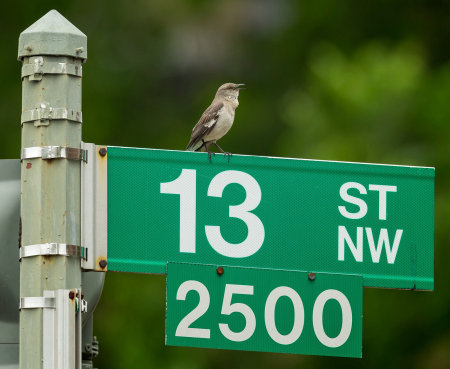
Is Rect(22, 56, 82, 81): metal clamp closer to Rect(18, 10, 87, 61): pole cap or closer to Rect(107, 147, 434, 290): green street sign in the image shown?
Rect(18, 10, 87, 61): pole cap

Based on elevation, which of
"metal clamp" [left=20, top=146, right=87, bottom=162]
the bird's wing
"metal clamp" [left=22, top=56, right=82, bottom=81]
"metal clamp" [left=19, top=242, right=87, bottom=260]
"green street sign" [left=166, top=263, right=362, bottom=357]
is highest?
the bird's wing

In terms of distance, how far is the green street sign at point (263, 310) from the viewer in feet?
16.6

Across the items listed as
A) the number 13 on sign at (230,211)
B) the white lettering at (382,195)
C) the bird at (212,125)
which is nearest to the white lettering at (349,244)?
the white lettering at (382,195)

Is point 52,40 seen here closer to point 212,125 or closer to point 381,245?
point 381,245

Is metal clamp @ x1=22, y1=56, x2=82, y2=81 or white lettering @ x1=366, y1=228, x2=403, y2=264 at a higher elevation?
metal clamp @ x1=22, y1=56, x2=82, y2=81

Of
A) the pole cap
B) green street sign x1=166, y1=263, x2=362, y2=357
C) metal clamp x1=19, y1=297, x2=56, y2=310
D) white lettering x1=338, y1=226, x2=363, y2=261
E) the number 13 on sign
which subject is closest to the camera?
metal clamp x1=19, y1=297, x2=56, y2=310

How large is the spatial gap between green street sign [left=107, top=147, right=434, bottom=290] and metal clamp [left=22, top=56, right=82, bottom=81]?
1.03 ft

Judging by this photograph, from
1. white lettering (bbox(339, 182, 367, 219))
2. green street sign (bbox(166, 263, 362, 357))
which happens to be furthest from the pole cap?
white lettering (bbox(339, 182, 367, 219))

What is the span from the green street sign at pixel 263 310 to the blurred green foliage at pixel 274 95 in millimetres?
9866

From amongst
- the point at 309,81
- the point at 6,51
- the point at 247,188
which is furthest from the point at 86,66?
the point at 247,188

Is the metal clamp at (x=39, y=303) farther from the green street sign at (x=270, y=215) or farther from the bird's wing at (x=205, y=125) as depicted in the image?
the bird's wing at (x=205, y=125)

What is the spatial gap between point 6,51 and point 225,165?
52.8 ft

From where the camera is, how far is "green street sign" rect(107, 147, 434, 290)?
202 inches

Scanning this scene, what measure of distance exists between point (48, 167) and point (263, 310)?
0.87 metres
